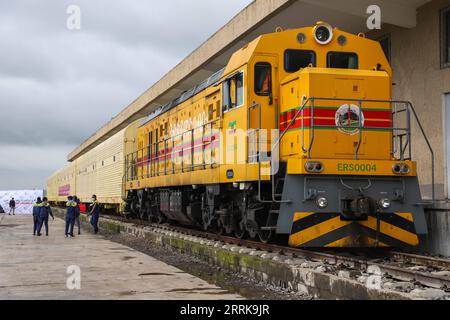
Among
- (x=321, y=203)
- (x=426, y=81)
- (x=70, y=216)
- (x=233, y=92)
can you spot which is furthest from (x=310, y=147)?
(x=70, y=216)

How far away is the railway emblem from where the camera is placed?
9875 millimetres

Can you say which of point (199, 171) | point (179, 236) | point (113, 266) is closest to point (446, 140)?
point (199, 171)

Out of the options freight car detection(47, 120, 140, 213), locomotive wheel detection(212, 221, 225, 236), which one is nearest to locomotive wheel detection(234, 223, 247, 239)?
locomotive wheel detection(212, 221, 225, 236)

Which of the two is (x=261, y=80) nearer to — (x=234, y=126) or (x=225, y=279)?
(x=234, y=126)

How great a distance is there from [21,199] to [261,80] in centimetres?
4705

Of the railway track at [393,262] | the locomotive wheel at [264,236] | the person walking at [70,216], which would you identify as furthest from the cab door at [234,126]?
the person walking at [70,216]

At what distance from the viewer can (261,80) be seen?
1064cm

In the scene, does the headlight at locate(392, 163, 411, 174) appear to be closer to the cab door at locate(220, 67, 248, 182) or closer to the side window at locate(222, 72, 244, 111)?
the cab door at locate(220, 67, 248, 182)

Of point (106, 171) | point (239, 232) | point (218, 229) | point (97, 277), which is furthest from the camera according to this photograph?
point (106, 171)

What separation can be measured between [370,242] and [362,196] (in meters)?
0.85

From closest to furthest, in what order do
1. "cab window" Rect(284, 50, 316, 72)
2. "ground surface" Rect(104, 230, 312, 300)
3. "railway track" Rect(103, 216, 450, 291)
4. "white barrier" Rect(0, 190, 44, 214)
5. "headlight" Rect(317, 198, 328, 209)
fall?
"railway track" Rect(103, 216, 450, 291) < "ground surface" Rect(104, 230, 312, 300) < "headlight" Rect(317, 198, 328, 209) < "cab window" Rect(284, 50, 316, 72) < "white barrier" Rect(0, 190, 44, 214)

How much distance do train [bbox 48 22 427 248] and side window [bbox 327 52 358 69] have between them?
19 mm

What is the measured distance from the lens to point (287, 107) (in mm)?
10281

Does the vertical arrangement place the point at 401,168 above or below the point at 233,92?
below
